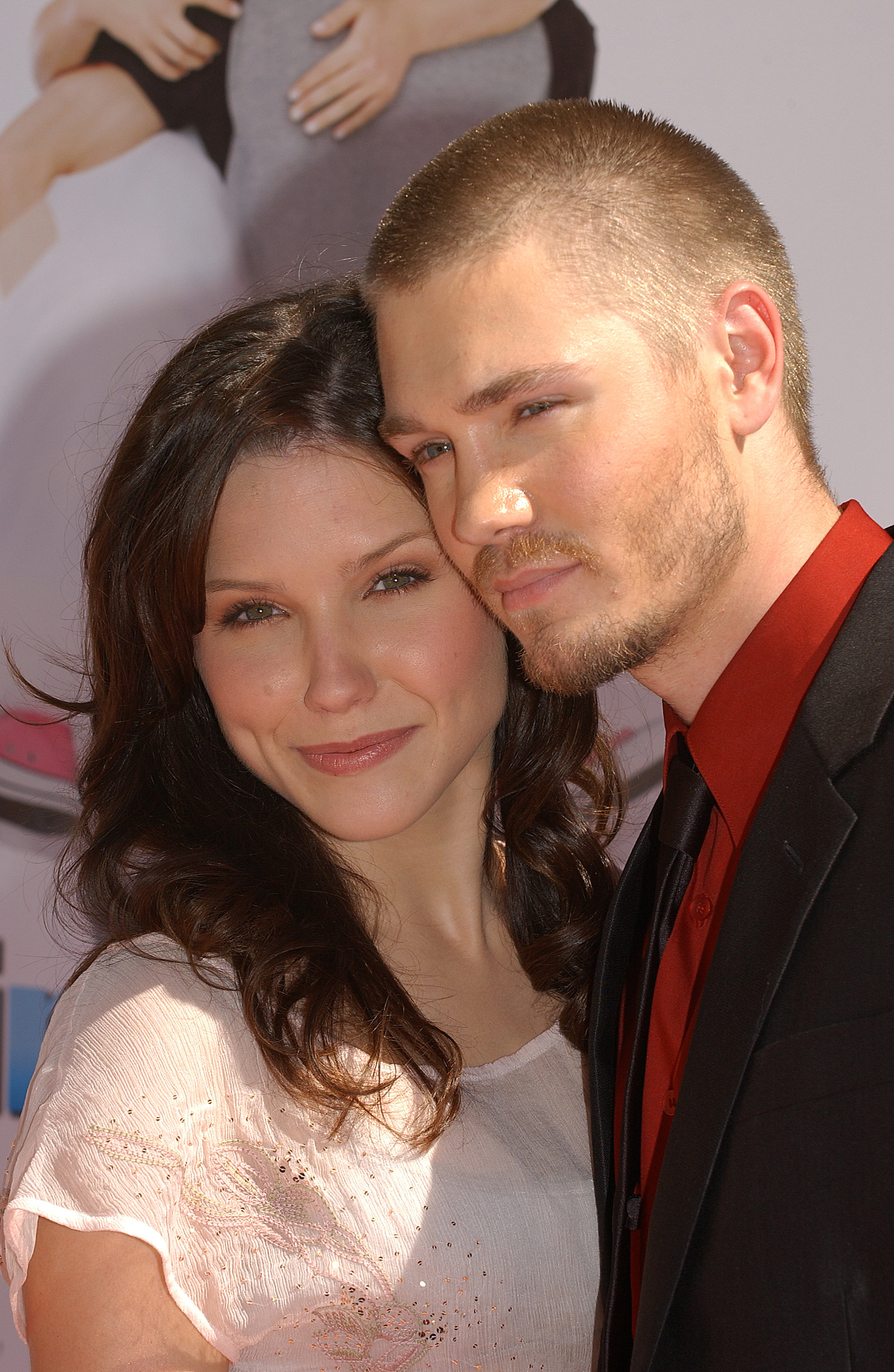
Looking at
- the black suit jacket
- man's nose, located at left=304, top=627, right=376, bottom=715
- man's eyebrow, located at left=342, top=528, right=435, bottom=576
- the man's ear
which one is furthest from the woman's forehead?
the black suit jacket

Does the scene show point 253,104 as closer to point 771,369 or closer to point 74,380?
point 74,380

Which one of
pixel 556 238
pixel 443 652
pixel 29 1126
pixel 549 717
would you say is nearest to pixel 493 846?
pixel 549 717

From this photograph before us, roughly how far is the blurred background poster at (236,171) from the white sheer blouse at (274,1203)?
4.10ft

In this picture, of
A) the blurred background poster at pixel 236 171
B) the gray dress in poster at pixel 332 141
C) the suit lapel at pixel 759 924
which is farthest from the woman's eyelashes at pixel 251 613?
the gray dress in poster at pixel 332 141

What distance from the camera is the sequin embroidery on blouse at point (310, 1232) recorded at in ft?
4.89

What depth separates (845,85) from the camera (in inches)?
106

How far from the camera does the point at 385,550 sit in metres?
1.74

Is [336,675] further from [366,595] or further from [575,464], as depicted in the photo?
[575,464]

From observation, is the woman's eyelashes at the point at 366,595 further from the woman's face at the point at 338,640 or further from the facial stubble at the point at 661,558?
the facial stubble at the point at 661,558

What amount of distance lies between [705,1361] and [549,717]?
113 cm

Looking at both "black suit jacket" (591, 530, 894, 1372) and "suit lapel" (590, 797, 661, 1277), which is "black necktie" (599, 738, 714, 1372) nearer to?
"suit lapel" (590, 797, 661, 1277)

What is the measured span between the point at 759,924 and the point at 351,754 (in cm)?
76

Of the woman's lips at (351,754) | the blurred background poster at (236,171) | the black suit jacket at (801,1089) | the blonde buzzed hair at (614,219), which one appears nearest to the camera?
the black suit jacket at (801,1089)

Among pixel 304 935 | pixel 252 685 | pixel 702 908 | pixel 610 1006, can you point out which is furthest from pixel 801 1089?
pixel 252 685
